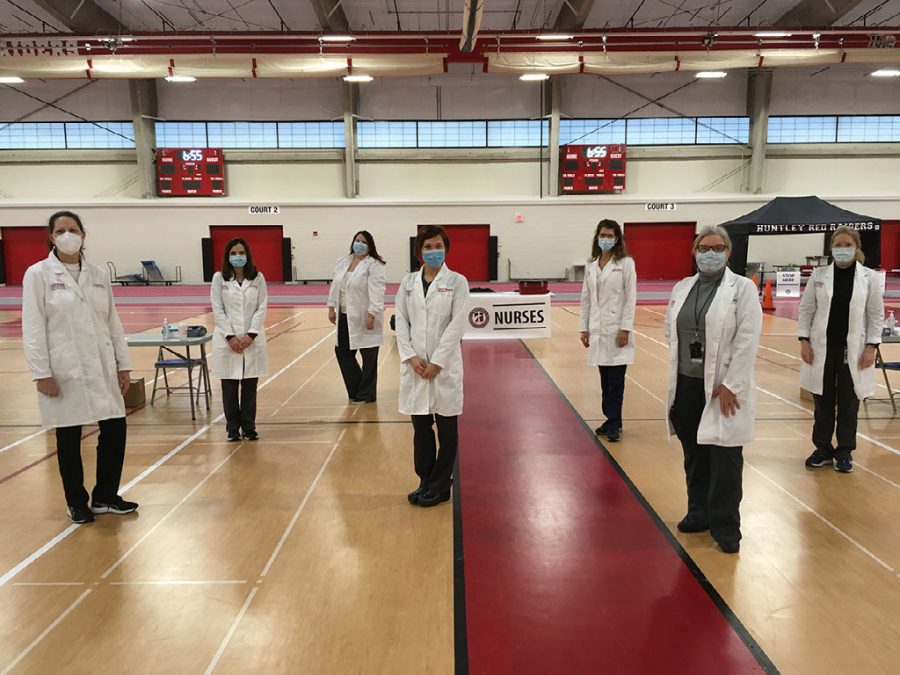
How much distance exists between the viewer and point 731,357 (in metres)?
A: 3.26

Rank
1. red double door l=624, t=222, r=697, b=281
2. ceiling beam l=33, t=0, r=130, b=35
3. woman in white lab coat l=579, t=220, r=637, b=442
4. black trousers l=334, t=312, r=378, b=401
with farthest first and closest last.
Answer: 1. red double door l=624, t=222, r=697, b=281
2. ceiling beam l=33, t=0, r=130, b=35
3. black trousers l=334, t=312, r=378, b=401
4. woman in white lab coat l=579, t=220, r=637, b=442

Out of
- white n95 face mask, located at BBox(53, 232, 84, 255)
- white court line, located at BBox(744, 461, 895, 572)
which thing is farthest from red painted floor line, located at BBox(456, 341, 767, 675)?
white n95 face mask, located at BBox(53, 232, 84, 255)

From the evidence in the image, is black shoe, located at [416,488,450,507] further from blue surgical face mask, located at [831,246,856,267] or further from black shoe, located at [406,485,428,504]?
blue surgical face mask, located at [831,246,856,267]

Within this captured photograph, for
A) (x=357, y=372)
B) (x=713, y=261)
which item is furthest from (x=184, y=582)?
(x=357, y=372)

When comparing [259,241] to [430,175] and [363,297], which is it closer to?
[430,175]

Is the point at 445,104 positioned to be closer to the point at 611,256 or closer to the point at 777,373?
the point at 777,373

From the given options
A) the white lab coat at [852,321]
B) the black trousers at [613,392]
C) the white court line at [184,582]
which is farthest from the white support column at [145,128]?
the white lab coat at [852,321]

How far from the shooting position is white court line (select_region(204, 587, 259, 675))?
252cm

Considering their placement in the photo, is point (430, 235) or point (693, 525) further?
point (430, 235)

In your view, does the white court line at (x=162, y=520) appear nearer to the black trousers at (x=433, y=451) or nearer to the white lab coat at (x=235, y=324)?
the white lab coat at (x=235, y=324)

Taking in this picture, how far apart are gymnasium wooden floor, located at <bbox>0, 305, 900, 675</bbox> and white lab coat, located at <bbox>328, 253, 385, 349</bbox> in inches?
37.0

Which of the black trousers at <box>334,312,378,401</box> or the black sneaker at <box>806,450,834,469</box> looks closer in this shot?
the black sneaker at <box>806,450,834,469</box>

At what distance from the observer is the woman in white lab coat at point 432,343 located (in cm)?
390

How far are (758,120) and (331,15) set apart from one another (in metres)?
14.7
